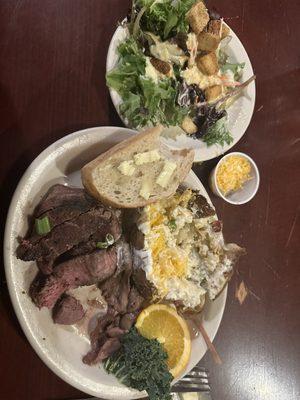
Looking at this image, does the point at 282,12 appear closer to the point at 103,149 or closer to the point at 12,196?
the point at 103,149

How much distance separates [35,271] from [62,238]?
21 centimetres

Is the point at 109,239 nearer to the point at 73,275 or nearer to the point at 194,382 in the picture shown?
the point at 73,275

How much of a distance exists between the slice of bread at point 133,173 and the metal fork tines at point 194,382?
3.29 feet

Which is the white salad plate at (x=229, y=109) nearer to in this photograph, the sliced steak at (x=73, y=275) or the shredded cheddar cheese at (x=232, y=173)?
the shredded cheddar cheese at (x=232, y=173)

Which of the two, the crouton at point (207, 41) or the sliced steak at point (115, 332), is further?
the crouton at point (207, 41)

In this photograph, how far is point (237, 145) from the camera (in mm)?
2832

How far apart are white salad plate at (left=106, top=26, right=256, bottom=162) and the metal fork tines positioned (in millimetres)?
1219

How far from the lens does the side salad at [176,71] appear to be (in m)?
2.35

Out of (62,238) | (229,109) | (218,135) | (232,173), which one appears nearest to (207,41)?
(229,109)

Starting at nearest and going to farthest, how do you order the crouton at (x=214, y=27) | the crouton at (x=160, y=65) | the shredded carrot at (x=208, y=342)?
1. the shredded carrot at (x=208, y=342)
2. the crouton at (x=160, y=65)
3. the crouton at (x=214, y=27)

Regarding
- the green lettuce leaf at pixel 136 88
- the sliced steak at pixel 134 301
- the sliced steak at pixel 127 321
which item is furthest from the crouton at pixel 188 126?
the sliced steak at pixel 127 321

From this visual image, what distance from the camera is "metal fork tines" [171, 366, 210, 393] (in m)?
2.35

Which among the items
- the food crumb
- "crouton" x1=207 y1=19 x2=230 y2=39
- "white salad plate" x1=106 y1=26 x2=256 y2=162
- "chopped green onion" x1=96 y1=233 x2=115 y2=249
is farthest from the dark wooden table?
"chopped green onion" x1=96 y1=233 x2=115 y2=249

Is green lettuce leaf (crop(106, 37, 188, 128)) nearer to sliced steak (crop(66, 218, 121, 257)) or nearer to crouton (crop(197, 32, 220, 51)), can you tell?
crouton (crop(197, 32, 220, 51))
